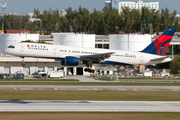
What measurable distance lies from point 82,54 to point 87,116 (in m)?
31.4

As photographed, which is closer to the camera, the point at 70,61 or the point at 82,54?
the point at 70,61

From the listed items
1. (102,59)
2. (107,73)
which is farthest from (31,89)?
(107,73)

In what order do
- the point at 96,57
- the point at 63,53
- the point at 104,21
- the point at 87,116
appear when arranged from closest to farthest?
the point at 87,116, the point at 63,53, the point at 96,57, the point at 104,21

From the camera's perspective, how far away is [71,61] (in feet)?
181

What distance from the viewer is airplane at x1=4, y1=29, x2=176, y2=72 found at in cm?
5391

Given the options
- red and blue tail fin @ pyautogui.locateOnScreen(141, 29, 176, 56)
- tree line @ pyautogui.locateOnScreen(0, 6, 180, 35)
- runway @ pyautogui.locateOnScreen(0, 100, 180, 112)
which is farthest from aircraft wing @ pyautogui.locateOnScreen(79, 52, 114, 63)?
tree line @ pyautogui.locateOnScreen(0, 6, 180, 35)

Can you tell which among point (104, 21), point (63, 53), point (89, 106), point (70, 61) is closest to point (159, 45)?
point (70, 61)

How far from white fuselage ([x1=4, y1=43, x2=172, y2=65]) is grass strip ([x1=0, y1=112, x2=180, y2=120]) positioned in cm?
2750

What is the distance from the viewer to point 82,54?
57.5 metres

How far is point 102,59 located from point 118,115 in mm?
30905

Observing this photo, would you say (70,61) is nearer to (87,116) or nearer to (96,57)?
(96,57)

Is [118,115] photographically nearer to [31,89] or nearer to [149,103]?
[149,103]

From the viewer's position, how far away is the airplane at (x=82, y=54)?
53.9m

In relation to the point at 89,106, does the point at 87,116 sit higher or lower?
lower
